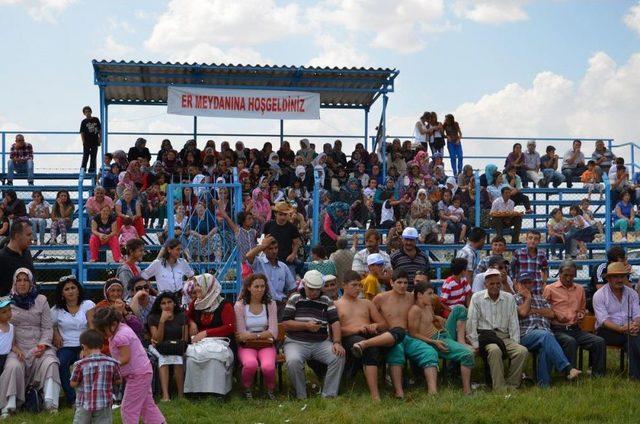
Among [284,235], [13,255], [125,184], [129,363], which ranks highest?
[125,184]

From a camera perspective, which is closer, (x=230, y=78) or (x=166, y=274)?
(x=166, y=274)

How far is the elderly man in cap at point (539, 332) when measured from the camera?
10391 mm

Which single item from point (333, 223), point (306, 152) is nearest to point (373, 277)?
point (333, 223)

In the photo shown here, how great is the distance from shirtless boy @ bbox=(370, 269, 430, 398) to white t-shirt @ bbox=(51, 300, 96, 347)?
282 centimetres

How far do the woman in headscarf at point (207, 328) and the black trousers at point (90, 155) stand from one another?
967 centimetres

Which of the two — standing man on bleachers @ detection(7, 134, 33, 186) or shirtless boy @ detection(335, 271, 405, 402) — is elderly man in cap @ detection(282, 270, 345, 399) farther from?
standing man on bleachers @ detection(7, 134, 33, 186)

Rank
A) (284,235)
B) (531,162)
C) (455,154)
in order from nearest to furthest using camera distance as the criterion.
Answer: (284,235)
(531,162)
(455,154)

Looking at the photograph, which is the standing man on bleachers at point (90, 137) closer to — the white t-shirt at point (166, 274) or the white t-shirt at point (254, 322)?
the white t-shirt at point (166, 274)

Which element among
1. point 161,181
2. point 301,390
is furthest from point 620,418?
point 161,181

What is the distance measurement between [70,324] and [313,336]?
8.13 ft

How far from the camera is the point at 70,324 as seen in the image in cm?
991

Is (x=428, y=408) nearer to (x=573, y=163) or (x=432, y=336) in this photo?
(x=432, y=336)

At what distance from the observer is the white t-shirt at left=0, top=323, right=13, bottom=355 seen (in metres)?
9.52

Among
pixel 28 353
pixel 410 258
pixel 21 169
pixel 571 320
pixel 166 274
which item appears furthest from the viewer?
pixel 21 169
